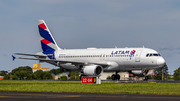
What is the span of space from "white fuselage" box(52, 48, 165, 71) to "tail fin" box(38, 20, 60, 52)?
560cm

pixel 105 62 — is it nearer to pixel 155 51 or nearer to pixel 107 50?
pixel 107 50

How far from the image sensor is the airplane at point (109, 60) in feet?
156

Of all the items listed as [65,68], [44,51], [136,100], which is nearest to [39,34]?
[44,51]

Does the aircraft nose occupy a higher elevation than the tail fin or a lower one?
lower

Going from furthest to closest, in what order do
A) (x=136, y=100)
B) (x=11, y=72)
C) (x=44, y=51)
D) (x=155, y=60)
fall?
(x=11, y=72)
(x=44, y=51)
(x=155, y=60)
(x=136, y=100)

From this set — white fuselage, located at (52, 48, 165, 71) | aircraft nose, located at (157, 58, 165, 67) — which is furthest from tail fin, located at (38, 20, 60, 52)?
aircraft nose, located at (157, 58, 165, 67)

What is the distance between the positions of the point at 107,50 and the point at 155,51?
319 inches

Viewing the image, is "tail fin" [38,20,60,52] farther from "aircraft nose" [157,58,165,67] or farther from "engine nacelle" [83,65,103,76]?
"aircraft nose" [157,58,165,67]

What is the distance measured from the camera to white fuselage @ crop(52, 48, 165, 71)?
47.3 meters

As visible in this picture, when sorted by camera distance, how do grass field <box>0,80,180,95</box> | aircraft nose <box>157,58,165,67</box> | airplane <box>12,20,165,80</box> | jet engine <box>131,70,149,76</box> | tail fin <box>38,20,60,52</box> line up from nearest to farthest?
grass field <box>0,80,180,95</box>, aircraft nose <box>157,58,165,67</box>, airplane <box>12,20,165,80</box>, jet engine <box>131,70,149,76</box>, tail fin <box>38,20,60,52</box>

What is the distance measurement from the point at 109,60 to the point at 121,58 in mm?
2517

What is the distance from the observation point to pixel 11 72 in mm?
70750

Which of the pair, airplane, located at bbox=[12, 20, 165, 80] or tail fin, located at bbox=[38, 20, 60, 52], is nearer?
airplane, located at bbox=[12, 20, 165, 80]

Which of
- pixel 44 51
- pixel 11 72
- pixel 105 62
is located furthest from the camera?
pixel 11 72
